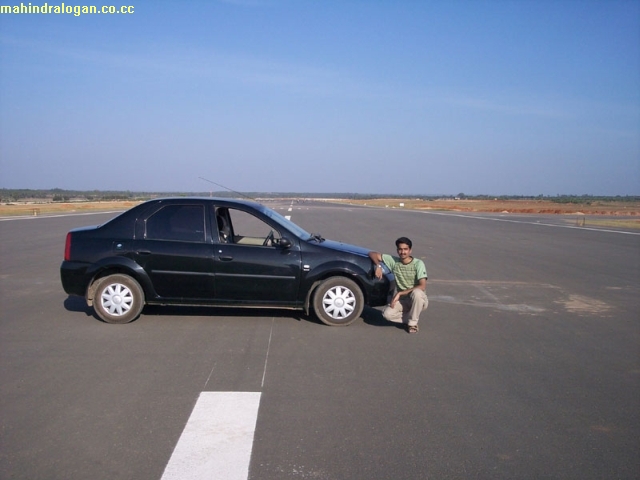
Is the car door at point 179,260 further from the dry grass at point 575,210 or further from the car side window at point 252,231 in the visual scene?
the dry grass at point 575,210

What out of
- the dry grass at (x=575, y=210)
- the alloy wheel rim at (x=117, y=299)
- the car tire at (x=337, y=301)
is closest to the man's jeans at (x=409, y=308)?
the car tire at (x=337, y=301)

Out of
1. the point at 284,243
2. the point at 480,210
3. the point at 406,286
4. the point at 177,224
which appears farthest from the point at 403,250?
the point at 480,210

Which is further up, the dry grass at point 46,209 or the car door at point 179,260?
the car door at point 179,260

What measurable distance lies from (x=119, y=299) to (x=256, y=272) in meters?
1.84

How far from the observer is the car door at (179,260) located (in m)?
7.84

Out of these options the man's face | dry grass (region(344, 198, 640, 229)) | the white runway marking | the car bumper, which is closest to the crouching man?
the man's face

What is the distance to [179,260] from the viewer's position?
309 inches

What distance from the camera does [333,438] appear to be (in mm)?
4492

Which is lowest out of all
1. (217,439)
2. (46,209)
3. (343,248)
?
(217,439)

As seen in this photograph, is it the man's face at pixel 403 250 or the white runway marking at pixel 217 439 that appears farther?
the man's face at pixel 403 250

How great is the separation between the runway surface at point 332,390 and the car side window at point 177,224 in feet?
3.85

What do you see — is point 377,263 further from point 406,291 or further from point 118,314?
point 118,314

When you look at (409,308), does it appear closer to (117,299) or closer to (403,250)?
(403,250)

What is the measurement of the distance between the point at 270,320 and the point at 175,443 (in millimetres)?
4010
